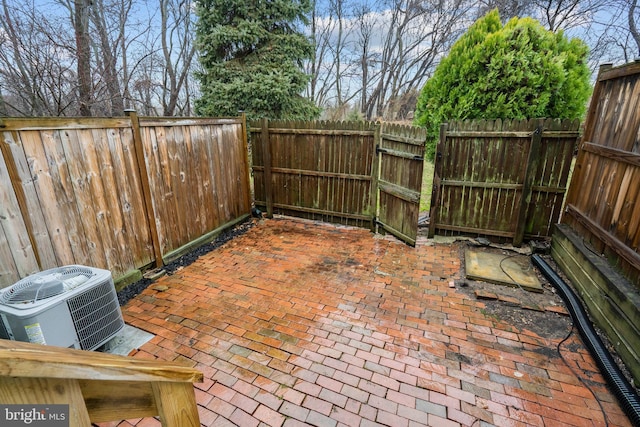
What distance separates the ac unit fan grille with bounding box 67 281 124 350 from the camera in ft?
7.61

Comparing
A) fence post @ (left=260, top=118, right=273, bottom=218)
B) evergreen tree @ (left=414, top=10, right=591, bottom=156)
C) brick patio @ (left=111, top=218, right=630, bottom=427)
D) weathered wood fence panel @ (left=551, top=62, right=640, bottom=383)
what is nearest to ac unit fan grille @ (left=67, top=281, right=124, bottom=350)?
brick patio @ (left=111, top=218, right=630, bottom=427)

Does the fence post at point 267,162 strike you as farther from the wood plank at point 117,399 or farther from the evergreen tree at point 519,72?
the wood plank at point 117,399

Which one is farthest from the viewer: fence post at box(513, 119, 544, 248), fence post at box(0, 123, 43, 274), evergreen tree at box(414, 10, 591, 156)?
evergreen tree at box(414, 10, 591, 156)

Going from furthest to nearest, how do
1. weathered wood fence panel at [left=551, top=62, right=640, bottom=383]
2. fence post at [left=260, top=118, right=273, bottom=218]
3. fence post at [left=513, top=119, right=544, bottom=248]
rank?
fence post at [left=260, top=118, right=273, bottom=218] < fence post at [left=513, top=119, right=544, bottom=248] < weathered wood fence panel at [left=551, top=62, right=640, bottom=383]

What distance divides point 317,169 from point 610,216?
4.05 metres

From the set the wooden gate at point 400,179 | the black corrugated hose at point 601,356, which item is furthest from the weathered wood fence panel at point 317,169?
the black corrugated hose at point 601,356

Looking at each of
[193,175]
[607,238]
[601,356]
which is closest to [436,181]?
[607,238]

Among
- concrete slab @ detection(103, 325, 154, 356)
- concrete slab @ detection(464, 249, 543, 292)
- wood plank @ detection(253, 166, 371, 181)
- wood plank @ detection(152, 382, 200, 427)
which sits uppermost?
wood plank @ detection(152, 382, 200, 427)

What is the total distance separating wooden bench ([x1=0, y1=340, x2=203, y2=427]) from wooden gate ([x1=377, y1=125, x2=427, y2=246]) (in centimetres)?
407

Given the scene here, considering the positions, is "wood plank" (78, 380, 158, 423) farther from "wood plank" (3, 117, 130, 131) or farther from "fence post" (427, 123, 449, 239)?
"fence post" (427, 123, 449, 239)

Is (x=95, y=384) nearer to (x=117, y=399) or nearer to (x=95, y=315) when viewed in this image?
(x=117, y=399)

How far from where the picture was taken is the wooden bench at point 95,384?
59 cm

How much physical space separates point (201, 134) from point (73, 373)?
14.6 feet

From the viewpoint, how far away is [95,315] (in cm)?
245
